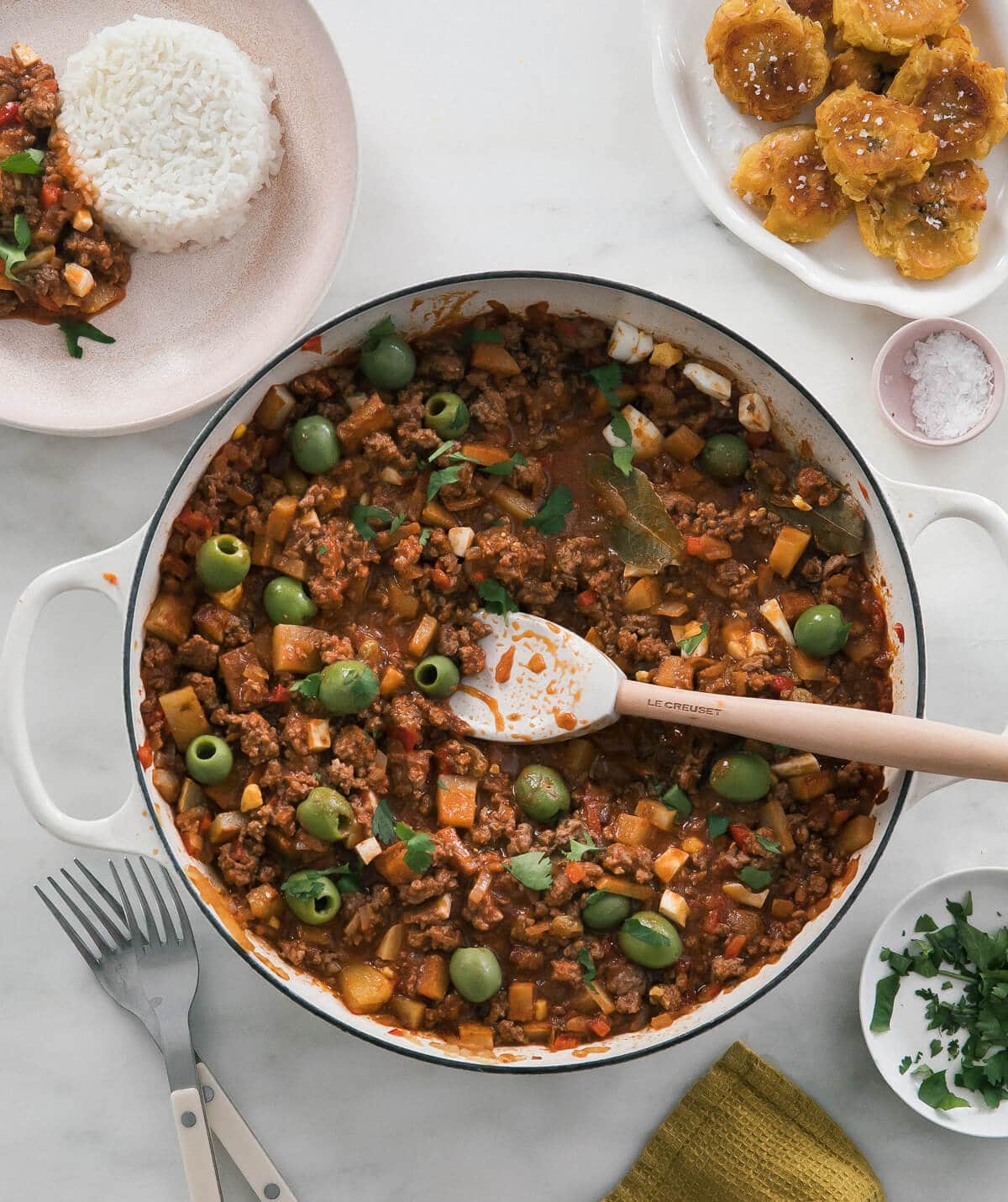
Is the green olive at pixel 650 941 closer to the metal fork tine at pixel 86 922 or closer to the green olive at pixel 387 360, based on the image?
the metal fork tine at pixel 86 922

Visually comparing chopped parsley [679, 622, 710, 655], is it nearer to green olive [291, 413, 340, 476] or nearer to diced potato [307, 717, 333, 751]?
diced potato [307, 717, 333, 751]

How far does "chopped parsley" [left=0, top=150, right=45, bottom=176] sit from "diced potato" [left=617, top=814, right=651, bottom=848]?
2.74 m

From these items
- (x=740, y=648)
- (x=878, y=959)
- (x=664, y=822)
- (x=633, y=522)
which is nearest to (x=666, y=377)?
(x=633, y=522)

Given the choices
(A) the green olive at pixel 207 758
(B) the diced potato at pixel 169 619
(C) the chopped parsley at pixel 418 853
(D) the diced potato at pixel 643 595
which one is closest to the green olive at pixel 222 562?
(B) the diced potato at pixel 169 619

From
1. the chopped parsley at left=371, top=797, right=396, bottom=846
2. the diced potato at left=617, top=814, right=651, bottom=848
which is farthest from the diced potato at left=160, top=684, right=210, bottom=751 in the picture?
the diced potato at left=617, top=814, right=651, bottom=848

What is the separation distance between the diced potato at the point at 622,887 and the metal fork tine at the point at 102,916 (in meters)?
1.52

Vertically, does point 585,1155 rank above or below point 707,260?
below

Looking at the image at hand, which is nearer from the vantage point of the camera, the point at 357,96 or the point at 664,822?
the point at 664,822

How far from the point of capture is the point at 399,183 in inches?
153

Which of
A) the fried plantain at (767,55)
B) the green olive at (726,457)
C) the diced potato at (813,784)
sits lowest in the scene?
the diced potato at (813,784)

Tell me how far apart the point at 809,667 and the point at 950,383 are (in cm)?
107

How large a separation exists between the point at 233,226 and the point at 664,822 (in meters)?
2.35

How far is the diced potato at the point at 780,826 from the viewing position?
11.7 ft

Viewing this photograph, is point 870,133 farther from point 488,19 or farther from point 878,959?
point 878,959
